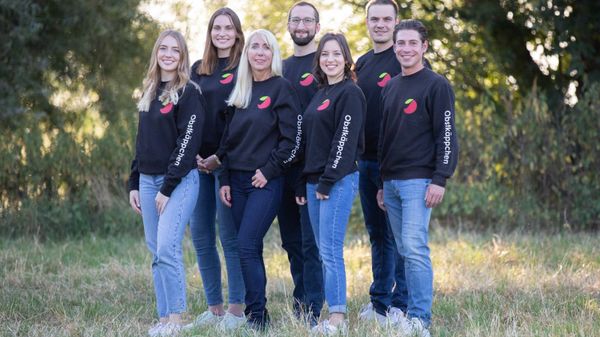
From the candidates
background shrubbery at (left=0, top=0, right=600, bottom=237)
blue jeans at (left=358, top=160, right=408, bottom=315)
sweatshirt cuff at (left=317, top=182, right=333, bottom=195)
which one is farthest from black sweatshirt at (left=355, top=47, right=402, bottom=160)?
background shrubbery at (left=0, top=0, right=600, bottom=237)

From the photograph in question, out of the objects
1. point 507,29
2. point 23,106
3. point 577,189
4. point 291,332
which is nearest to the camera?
point 291,332

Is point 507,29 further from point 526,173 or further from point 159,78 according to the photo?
point 159,78

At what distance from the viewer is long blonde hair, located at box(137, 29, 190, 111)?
5809 mm

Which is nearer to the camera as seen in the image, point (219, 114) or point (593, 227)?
point (219, 114)

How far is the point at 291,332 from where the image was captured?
550 centimetres

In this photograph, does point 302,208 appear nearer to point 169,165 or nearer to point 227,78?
point 169,165

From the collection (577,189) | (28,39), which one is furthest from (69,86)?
(577,189)

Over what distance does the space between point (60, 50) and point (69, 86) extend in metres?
1.00

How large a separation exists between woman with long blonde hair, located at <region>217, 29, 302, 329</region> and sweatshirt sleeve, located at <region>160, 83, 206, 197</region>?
0.79ft

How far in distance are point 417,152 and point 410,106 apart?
0.29 meters

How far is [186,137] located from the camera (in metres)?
5.71

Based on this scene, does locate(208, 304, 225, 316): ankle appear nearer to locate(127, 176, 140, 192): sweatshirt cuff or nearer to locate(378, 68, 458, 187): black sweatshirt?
locate(127, 176, 140, 192): sweatshirt cuff

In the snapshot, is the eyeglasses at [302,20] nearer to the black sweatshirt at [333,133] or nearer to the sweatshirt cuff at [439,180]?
the black sweatshirt at [333,133]

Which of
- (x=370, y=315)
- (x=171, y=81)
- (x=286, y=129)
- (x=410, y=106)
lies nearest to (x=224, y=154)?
(x=286, y=129)
